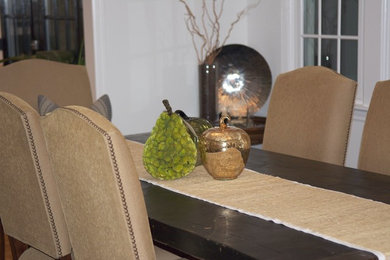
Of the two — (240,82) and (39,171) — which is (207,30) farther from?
(39,171)

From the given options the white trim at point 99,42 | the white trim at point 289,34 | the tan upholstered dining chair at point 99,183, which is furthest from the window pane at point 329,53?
the tan upholstered dining chair at point 99,183

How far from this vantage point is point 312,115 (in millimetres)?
3154

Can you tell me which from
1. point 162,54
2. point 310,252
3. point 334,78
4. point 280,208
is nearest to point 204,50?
point 162,54

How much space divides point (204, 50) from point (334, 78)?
6.93 feet

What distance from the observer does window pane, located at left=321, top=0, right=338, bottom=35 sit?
4.53 metres

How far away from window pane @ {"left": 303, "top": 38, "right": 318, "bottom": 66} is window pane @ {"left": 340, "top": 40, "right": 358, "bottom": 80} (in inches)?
10.5

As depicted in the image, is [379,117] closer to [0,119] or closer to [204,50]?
[0,119]

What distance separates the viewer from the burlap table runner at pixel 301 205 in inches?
76.0

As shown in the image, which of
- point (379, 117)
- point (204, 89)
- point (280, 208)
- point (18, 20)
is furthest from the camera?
point (18, 20)

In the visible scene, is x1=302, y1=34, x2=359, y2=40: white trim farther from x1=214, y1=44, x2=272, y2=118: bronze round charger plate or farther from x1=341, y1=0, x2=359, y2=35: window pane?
x1=214, y1=44, x2=272, y2=118: bronze round charger plate

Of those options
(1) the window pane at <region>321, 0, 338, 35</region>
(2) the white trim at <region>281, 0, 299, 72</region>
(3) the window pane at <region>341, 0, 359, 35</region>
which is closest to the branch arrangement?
(2) the white trim at <region>281, 0, 299, 72</region>

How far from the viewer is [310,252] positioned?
5.92 feet

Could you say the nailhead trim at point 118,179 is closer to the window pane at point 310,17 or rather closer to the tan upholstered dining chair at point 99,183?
the tan upholstered dining chair at point 99,183

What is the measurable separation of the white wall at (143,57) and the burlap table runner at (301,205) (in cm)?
214
